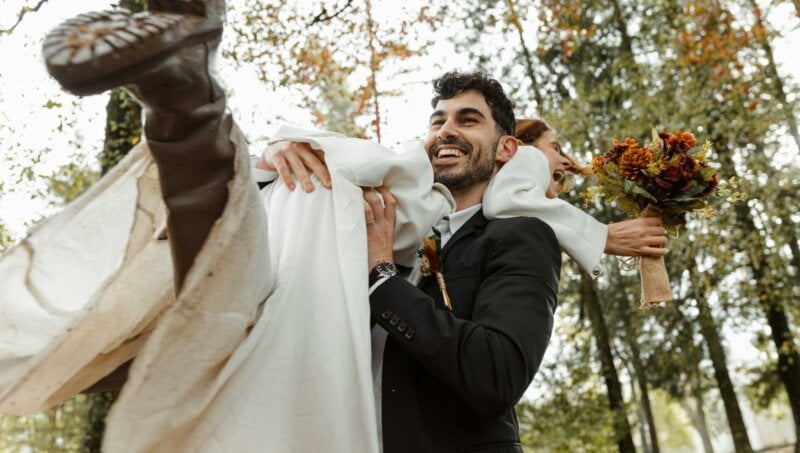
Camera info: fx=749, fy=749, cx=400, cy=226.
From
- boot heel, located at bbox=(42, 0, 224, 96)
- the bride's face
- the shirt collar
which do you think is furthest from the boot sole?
the bride's face

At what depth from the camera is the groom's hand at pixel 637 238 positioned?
3.56m

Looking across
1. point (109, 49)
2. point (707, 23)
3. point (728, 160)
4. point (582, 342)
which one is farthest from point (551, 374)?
point (109, 49)

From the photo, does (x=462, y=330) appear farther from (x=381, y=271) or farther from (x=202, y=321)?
(x=202, y=321)

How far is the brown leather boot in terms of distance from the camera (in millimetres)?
1471

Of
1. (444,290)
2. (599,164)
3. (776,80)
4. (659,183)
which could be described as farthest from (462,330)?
(776,80)

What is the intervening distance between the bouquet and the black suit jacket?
1.16 meters

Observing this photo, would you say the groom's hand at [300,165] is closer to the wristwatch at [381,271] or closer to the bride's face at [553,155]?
the wristwatch at [381,271]

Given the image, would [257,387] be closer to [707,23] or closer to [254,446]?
[254,446]

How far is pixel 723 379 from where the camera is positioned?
45.9 ft

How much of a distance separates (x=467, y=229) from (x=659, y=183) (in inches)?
51.3

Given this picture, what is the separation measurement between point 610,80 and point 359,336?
14.2 metres

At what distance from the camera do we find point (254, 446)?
1.99 m

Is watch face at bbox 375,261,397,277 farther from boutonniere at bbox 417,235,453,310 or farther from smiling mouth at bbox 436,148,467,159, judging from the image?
smiling mouth at bbox 436,148,467,159

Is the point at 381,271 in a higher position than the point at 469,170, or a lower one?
lower
